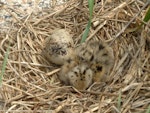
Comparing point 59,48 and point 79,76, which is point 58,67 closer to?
point 59,48

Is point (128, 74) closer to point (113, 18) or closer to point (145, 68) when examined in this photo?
point (145, 68)

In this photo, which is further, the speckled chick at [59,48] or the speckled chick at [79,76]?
the speckled chick at [59,48]

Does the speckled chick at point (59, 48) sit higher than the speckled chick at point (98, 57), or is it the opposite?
the speckled chick at point (59, 48)

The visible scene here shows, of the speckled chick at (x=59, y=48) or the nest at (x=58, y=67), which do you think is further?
the speckled chick at (x=59, y=48)

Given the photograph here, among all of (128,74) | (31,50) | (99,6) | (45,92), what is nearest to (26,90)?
(45,92)

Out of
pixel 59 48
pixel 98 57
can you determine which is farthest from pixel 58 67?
pixel 98 57
